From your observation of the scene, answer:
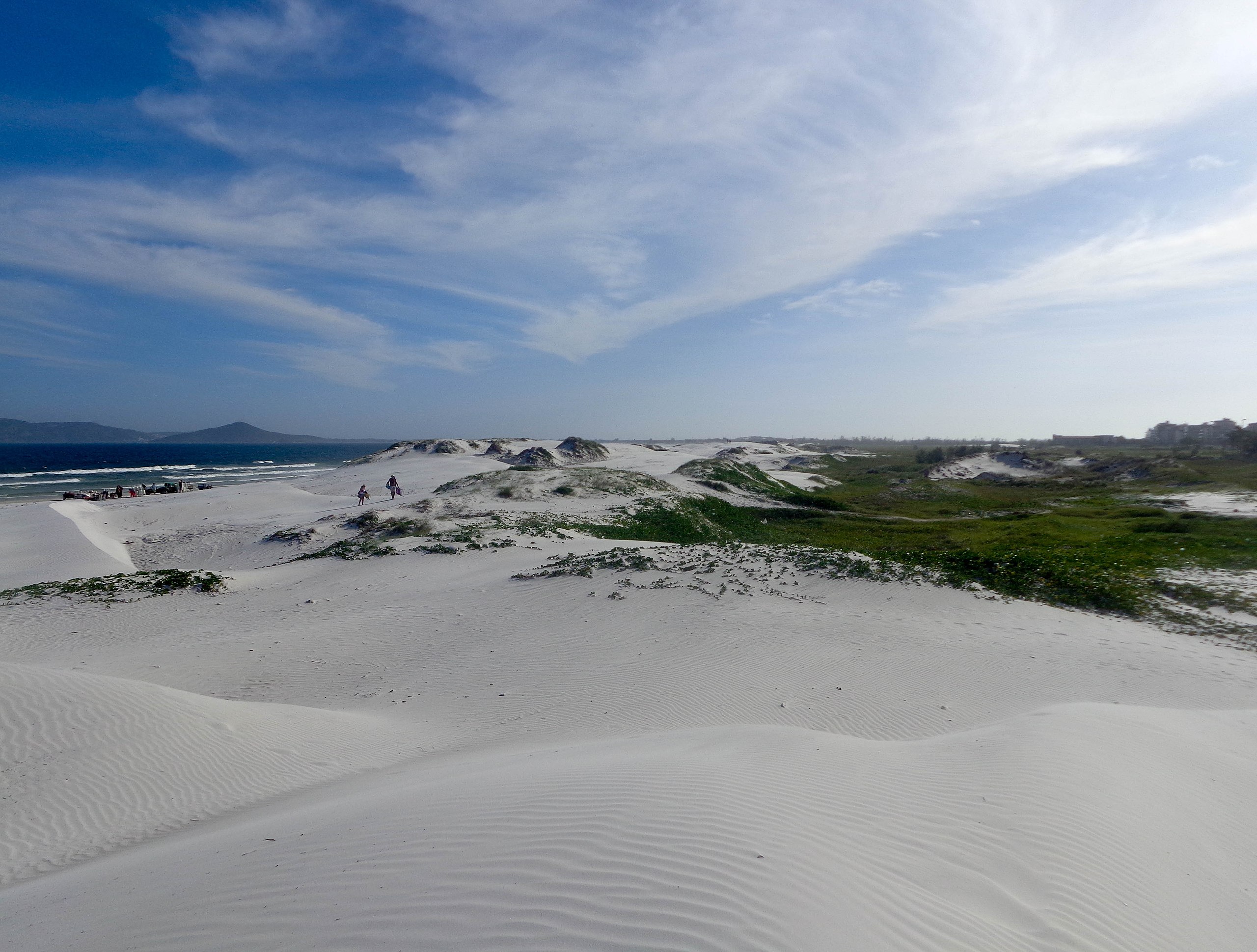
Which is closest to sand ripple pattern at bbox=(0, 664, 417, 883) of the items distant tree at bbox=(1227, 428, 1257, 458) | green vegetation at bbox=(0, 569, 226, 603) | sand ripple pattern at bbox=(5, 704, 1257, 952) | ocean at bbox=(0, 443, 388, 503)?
sand ripple pattern at bbox=(5, 704, 1257, 952)

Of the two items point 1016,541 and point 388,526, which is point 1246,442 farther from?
point 388,526

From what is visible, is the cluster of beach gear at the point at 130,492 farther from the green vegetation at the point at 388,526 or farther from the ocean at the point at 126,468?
the green vegetation at the point at 388,526

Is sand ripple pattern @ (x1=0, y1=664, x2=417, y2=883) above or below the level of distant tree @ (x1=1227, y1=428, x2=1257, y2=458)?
below

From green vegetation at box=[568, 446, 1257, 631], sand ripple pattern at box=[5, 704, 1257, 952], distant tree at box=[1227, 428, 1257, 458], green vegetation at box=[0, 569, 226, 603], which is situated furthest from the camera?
distant tree at box=[1227, 428, 1257, 458]

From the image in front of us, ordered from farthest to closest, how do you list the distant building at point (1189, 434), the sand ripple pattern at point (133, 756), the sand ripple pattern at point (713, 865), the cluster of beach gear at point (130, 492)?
the distant building at point (1189, 434)
the cluster of beach gear at point (130, 492)
the sand ripple pattern at point (133, 756)
the sand ripple pattern at point (713, 865)

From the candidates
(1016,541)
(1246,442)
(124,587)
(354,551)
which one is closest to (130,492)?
(124,587)

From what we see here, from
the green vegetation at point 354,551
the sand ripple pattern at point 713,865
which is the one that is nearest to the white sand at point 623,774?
the sand ripple pattern at point 713,865

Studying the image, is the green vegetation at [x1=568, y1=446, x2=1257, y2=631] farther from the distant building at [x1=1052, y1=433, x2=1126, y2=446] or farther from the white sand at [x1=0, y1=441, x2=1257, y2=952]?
the distant building at [x1=1052, y1=433, x2=1126, y2=446]
